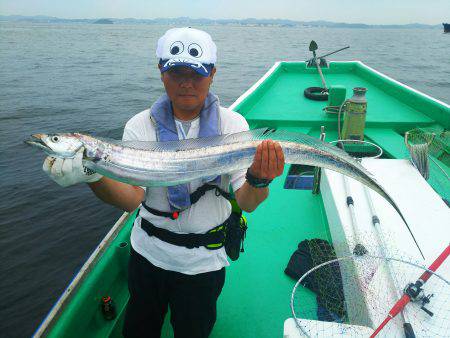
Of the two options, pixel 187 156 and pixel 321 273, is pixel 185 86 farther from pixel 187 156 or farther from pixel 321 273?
pixel 321 273

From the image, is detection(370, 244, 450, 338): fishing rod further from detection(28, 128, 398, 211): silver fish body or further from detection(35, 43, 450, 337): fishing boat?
detection(28, 128, 398, 211): silver fish body

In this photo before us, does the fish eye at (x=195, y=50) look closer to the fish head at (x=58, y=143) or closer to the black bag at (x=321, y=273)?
the fish head at (x=58, y=143)

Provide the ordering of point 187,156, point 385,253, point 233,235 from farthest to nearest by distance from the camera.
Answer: point 385,253
point 233,235
point 187,156

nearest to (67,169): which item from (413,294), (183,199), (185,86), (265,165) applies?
(183,199)

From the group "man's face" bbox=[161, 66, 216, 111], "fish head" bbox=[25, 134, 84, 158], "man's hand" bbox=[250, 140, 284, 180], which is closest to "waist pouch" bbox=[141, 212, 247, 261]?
"man's hand" bbox=[250, 140, 284, 180]

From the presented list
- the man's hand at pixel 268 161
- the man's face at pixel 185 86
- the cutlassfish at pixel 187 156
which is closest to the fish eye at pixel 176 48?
the man's face at pixel 185 86

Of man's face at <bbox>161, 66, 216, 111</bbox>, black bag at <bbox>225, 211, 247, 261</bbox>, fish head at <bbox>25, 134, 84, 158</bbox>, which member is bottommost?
black bag at <bbox>225, 211, 247, 261</bbox>

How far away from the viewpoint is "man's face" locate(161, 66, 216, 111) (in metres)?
2.44

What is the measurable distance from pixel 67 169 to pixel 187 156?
0.85 m

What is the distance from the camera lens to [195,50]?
2467 mm

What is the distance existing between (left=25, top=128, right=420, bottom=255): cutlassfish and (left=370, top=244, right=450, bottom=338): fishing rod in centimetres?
65

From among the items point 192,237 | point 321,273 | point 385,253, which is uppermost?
point 192,237

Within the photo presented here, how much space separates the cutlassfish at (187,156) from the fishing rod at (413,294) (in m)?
0.65

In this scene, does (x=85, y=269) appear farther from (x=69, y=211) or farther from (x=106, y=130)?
(x=106, y=130)
